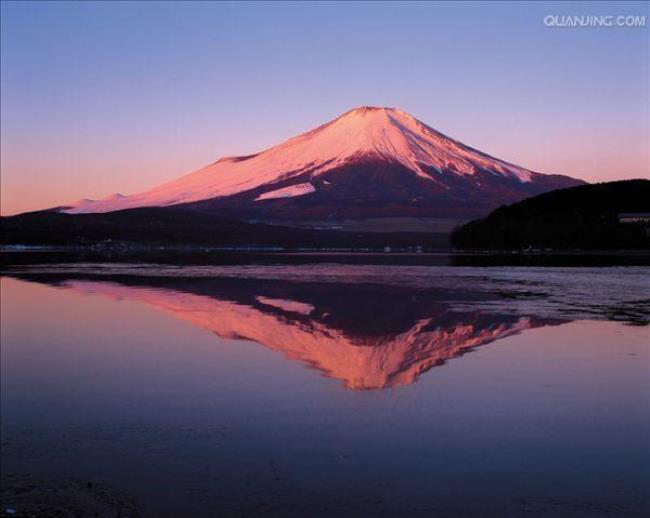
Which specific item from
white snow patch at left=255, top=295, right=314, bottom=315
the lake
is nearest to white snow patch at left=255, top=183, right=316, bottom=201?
white snow patch at left=255, top=295, right=314, bottom=315

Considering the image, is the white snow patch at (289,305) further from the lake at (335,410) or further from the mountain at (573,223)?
the mountain at (573,223)

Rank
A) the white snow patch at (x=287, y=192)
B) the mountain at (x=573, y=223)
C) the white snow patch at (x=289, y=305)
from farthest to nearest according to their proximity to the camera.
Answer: the white snow patch at (x=287, y=192) → the mountain at (x=573, y=223) → the white snow patch at (x=289, y=305)

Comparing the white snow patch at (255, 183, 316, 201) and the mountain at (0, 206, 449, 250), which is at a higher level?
the white snow patch at (255, 183, 316, 201)

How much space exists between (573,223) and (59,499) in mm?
103412

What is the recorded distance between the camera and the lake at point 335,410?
7.11 m

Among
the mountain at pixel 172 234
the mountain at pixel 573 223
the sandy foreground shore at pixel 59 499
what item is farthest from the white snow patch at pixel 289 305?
the mountain at pixel 172 234

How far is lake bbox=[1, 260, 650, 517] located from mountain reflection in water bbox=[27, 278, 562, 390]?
97 mm

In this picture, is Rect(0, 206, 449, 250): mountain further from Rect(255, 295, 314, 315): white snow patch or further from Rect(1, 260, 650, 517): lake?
Rect(1, 260, 650, 517): lake

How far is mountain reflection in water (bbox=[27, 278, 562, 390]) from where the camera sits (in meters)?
13.8

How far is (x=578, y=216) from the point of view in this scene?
359 ft

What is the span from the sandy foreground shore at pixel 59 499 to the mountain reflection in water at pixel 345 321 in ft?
Answer: 16.9

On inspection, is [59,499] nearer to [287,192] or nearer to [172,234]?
[172,234]

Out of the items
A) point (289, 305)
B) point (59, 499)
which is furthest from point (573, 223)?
point (59, 499)

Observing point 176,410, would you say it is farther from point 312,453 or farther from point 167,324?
point 167,324
